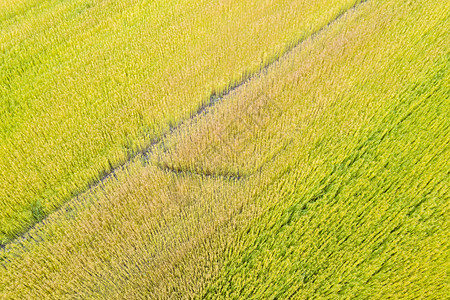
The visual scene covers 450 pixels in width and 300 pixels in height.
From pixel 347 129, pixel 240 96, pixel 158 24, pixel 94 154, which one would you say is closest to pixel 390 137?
pixel 347 129

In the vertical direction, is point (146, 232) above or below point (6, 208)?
below

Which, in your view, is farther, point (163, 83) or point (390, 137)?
point (163, 83)

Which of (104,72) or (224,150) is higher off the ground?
(104,72)

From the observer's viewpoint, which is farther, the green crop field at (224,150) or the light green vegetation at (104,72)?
the light green vegetation at (104,72)

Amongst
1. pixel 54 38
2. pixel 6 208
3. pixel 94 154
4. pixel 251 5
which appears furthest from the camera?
pixel 251 5

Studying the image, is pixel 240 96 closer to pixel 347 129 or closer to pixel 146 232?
pixel 347 129

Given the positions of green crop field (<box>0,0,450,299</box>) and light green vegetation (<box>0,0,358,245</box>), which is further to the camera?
light green vegetation (<box>0,0,358,245</box>)
